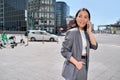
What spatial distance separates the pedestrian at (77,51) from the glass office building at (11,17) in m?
87.0

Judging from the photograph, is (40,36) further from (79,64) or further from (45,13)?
(45,13)

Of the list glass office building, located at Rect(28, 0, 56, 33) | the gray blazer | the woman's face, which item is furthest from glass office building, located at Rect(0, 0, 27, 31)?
the gray blazer

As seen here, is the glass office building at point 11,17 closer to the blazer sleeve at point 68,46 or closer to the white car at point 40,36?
the white car at point 40,36

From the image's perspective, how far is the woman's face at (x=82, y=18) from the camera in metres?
3.25

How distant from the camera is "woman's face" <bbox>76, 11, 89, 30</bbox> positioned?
3.25m

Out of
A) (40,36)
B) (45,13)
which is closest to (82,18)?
(40,36)

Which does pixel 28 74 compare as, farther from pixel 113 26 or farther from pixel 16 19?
pixel 113 26

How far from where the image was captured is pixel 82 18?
3.25m

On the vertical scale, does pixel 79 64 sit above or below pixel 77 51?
below

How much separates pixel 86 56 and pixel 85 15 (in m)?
0.54

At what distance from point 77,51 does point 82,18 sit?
461 millimetres

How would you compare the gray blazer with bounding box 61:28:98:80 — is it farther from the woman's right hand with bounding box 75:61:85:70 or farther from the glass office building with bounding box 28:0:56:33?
the glass office building with bounding box 28:0:56:33

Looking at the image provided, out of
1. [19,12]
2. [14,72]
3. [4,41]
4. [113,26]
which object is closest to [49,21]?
[19,12]

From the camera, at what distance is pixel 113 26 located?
11675 centimetres
